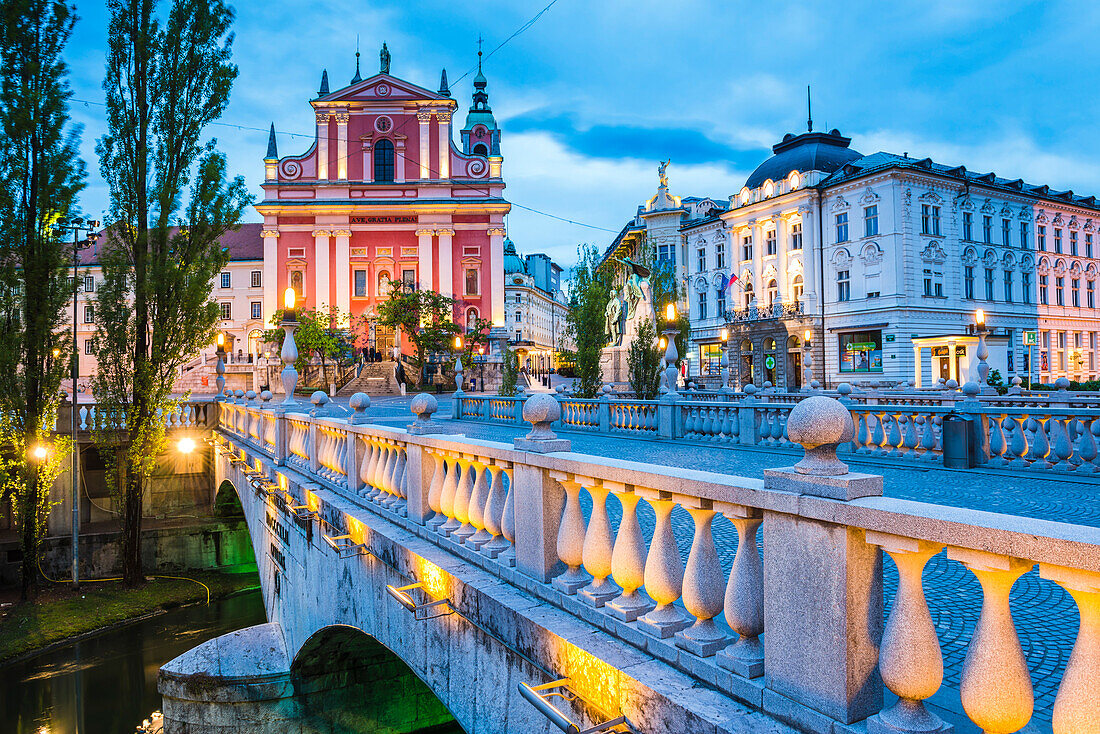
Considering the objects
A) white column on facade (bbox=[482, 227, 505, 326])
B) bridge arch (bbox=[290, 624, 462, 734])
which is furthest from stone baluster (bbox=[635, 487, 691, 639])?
white column on facade (bbox=[482, 227, 505, 326])

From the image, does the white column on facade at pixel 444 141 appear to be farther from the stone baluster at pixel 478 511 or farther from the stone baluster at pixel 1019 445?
the stone baluster at pixel 478 511

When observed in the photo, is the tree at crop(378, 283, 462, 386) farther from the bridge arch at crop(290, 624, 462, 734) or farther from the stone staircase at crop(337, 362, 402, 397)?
the bridge arch at crop(290, 624, 462, 734)

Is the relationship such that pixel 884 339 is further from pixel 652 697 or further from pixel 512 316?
pixel 512 316

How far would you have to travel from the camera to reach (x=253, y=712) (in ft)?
30.8

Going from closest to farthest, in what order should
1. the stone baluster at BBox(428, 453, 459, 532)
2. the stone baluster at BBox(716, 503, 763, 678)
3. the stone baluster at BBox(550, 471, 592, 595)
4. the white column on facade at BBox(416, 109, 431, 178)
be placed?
the stone baluster at BBox(716, 503, 763, 678) < the stone baluster at BBox(550, 471, 592, 595) < the stone baluster at BBox(428, 453, 459, 532) < the white column on facade at BBox(416, 109, 431, 178)

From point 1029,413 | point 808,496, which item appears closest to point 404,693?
point 808,496

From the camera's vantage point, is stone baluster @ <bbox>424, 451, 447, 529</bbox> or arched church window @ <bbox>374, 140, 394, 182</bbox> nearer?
stone baluster @ <bbox>424, 451, 447, 529</bbox>

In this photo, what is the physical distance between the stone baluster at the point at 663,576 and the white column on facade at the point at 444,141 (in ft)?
174

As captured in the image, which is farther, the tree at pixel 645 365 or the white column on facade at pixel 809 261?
the white column on facade at pixel 809 261

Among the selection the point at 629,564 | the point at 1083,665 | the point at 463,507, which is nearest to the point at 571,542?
the point at 629,564

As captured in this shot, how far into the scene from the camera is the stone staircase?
40.1 metres

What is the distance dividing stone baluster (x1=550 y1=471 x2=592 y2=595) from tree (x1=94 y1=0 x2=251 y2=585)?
15400 mm

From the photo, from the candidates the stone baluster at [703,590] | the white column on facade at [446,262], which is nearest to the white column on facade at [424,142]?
the white column on facade at [446,262]

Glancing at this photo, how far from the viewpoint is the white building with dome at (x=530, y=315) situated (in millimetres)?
105675
